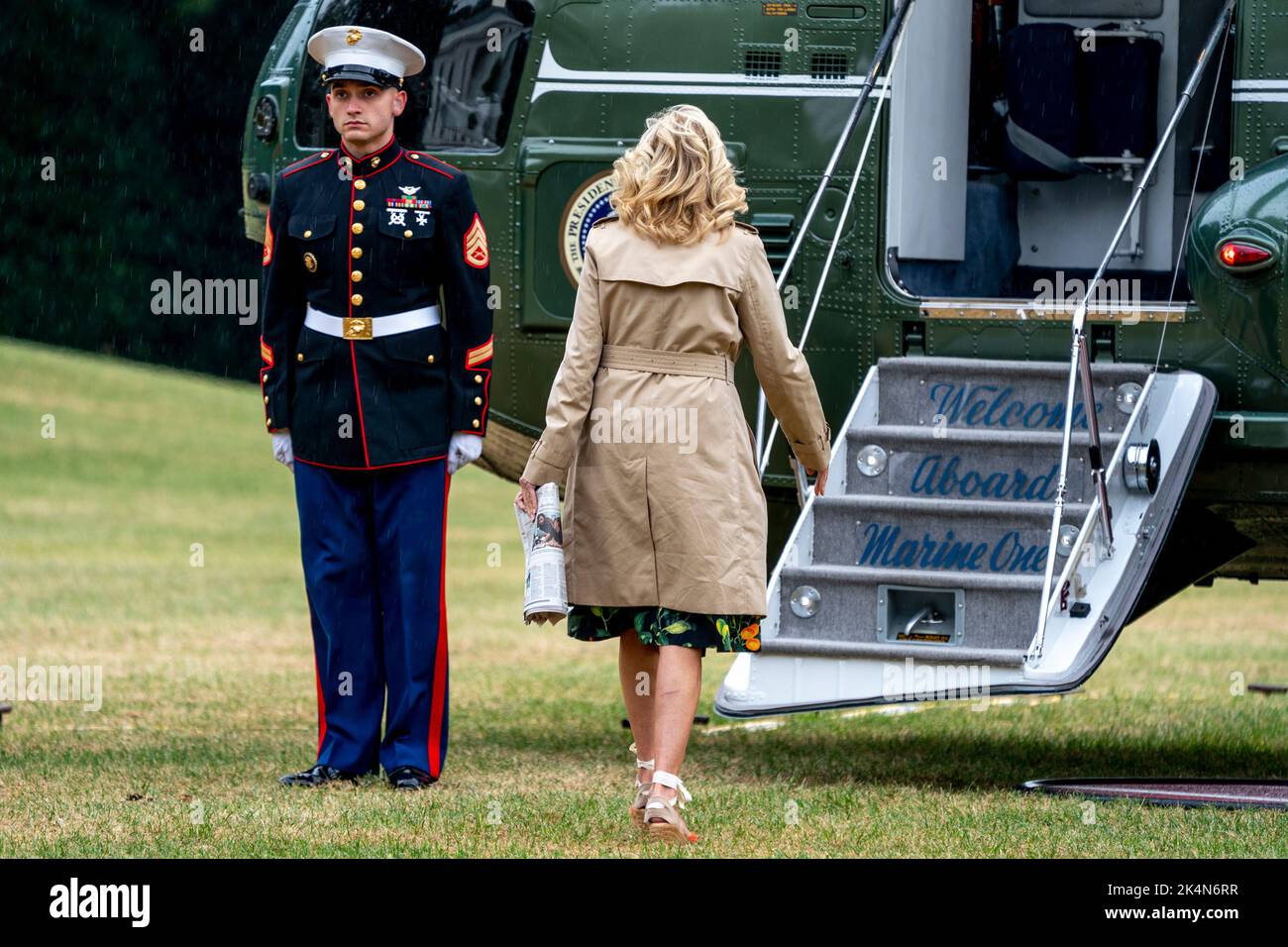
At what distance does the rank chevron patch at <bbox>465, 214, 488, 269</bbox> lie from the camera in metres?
5.82

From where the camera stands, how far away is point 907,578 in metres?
5.79

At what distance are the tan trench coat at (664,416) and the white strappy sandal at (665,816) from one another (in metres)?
0.40

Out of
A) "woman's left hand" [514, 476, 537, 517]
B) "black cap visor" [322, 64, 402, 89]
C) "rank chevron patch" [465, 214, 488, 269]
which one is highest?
"black cap visor" [322, 64, 402, 89]

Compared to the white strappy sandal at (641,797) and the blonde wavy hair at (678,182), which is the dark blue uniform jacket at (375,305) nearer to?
the blonde wavy hair at (678,182)

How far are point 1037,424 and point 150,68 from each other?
86.8ft

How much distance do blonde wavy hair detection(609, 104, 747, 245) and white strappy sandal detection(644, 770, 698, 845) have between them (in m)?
1.25

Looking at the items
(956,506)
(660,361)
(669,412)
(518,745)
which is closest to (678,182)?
(660,361)

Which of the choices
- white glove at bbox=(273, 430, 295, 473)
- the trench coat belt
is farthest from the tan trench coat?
A: white glove at bbox=(273, 430, 295, 473)

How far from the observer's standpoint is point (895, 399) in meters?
6.45

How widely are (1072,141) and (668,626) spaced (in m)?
3.56

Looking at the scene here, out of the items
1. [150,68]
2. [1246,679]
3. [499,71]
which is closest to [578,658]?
[1246,679]

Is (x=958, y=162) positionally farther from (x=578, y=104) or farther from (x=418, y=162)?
(x=418, y=162)

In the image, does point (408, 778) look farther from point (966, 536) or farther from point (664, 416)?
point (966, 536)

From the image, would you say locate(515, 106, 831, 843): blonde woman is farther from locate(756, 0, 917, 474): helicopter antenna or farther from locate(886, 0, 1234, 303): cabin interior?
locate(886, 0, 1234, 303): cabin interior
